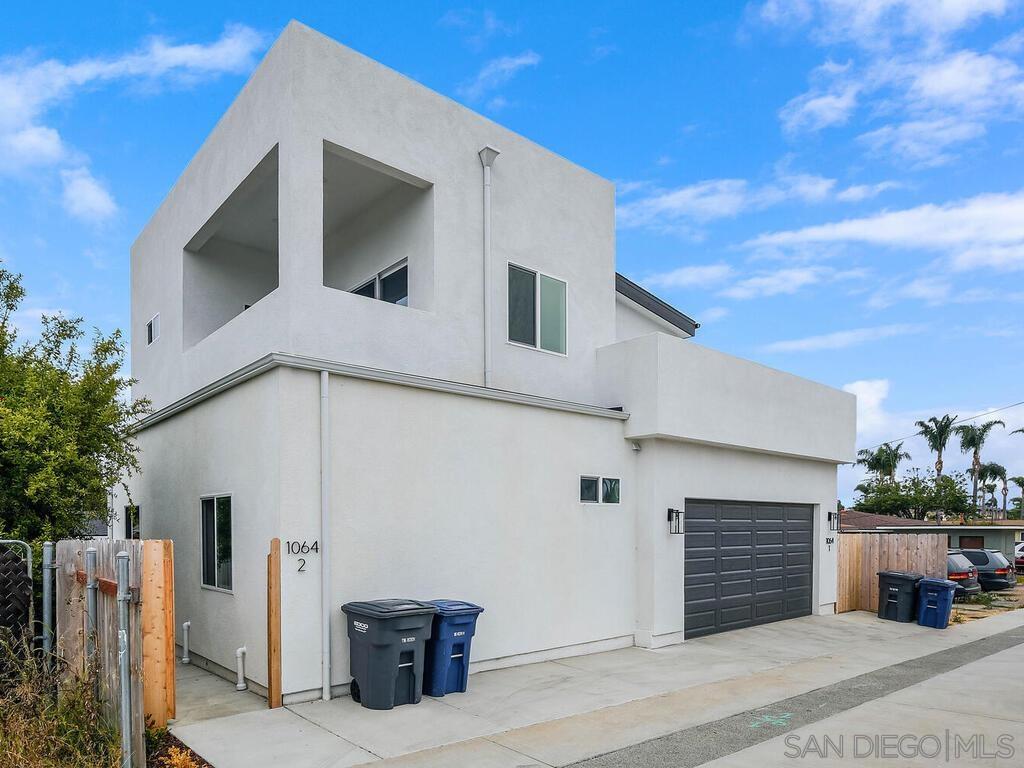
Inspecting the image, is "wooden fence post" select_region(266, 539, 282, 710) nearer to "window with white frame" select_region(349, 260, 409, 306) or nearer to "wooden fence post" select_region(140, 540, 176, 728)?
"wooden fence post" select_region(140, 540, 176, 728)

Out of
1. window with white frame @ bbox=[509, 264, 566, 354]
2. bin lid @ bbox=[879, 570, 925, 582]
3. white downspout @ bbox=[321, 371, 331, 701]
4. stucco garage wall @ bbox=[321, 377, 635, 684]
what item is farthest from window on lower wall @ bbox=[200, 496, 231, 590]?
bin lid @ bbox=[879, 570, 925, 582]

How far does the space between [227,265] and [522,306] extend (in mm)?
5609

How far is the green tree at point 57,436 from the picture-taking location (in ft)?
28.5

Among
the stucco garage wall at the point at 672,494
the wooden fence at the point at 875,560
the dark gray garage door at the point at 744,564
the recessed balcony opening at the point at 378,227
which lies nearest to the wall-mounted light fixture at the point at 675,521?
the stucco garage wall at the point at 672,494

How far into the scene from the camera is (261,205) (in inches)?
445

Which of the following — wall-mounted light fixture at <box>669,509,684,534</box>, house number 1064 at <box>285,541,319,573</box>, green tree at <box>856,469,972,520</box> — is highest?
house number 1064 at <box>285,541,319,573</box>

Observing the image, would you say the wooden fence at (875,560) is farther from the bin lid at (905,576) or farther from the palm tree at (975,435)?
the palm tree at (975,435)

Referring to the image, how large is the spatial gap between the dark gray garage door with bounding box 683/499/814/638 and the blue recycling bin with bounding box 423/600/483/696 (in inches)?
196

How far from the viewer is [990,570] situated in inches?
854

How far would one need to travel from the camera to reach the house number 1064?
294 inches

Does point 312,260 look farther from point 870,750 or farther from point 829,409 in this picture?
point 829,409

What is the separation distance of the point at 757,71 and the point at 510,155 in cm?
672

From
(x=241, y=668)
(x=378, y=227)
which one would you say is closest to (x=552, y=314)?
(x=378, y=227)

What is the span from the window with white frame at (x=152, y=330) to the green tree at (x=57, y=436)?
9.86ft
